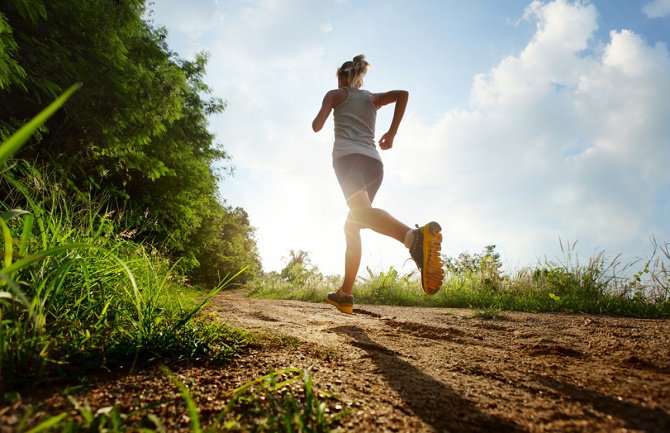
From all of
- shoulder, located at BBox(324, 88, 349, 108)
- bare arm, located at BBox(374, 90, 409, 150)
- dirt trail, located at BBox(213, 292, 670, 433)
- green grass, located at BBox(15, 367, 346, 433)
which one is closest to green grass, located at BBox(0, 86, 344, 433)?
green grass, located at BBox(15, 367, 346, 433)

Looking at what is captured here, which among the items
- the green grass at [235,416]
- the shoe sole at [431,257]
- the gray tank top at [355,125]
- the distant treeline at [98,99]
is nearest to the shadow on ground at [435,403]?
the green grass at [235,416]

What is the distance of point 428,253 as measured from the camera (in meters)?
2.24

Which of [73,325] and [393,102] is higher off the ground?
[393,102]

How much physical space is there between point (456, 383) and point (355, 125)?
2216 millimetres

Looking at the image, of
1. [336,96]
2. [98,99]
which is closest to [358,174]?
[336,96]

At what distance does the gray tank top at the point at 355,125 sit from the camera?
275 centimetres

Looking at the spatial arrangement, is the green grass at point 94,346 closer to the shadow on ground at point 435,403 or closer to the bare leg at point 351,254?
the shadow on ground at point 435,403

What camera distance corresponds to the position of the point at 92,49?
15.9 feet

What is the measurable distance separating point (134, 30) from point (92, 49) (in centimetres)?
85

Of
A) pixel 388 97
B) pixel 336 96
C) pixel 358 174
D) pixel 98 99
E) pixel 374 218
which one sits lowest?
pixel 374 218

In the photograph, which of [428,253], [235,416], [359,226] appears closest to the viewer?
[235,416]

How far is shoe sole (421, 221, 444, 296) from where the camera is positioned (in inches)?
88.1

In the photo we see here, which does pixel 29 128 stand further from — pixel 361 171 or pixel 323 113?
pixel 323 113

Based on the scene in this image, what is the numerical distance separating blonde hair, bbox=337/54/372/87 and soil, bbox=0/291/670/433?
229cm
